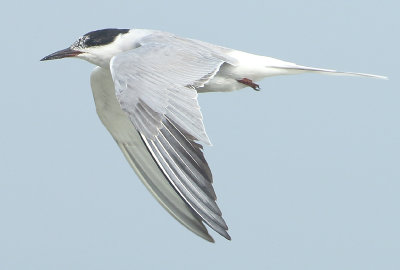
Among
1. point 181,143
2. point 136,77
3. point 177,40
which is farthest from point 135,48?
point 181,143

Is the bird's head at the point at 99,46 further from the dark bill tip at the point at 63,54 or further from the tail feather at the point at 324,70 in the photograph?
the tail feather at the point at 324,70

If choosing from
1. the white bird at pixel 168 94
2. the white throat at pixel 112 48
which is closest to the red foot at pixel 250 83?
the white bird at pixel 168 94

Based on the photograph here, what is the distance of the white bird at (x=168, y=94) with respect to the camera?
26.9ft

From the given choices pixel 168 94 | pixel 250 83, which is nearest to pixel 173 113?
pixel 168 94

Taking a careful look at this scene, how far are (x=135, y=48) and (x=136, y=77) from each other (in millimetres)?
1000

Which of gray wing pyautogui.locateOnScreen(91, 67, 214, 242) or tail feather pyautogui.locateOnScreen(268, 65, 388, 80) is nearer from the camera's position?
tail feather pyautogui.locateOnScreen(268, 65, 388, 80)

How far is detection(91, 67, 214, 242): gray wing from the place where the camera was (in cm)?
1015

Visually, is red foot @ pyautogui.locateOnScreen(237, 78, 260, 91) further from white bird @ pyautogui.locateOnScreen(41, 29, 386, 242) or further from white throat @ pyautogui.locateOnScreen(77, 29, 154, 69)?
white throat @ pyautogui.locateOnScreen(77, 29, 154, 69)

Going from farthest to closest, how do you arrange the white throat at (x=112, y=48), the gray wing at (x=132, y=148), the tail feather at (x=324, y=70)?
the gray wing at (x=132, y=148), the white throat at (x=112, y=48), the tail feather at (x=324, y=70)

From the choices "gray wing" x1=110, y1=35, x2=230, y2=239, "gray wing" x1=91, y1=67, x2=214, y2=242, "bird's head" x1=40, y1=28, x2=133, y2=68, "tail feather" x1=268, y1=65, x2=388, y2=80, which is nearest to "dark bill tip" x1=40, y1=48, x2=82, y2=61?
"bird's head" x1=40, y1=28, x2=133, y2=68

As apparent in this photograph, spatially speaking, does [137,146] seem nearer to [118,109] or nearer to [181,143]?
[118,109]

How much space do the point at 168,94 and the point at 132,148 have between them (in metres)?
2.56

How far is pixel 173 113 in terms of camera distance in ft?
27.6

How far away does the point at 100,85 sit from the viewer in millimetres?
10727
